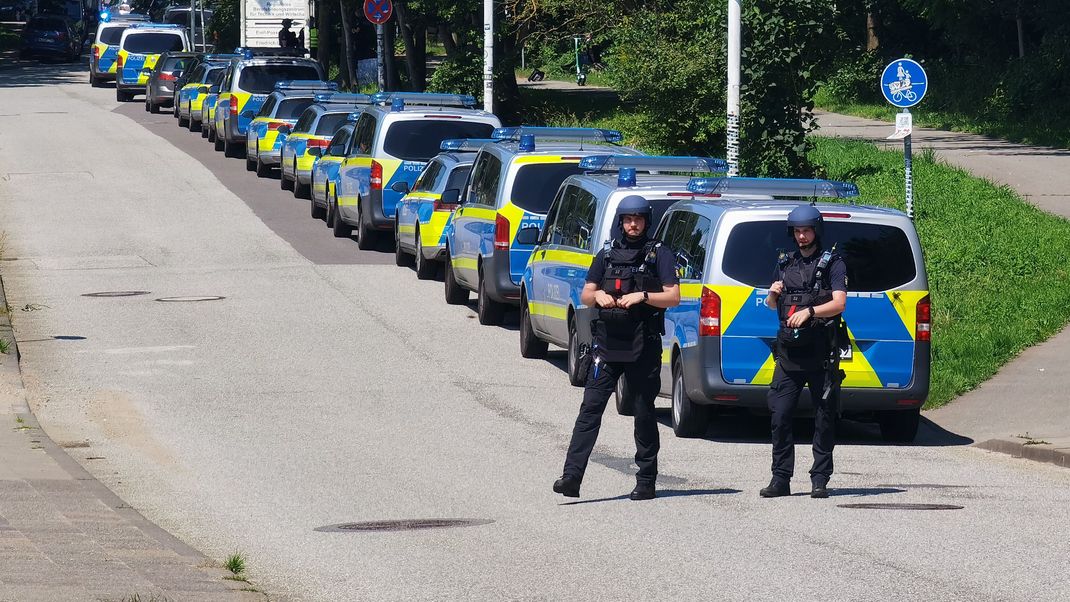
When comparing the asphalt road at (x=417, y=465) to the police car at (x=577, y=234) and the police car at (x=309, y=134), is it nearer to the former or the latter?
the police car at (x=577, y=234)

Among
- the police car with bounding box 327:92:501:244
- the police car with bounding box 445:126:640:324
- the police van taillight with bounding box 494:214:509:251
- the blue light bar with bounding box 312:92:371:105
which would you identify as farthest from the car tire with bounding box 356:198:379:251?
the blue light bar with bounding box 312:92:371:105

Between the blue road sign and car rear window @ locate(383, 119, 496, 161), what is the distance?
45.7ft

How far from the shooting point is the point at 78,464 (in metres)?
11.7

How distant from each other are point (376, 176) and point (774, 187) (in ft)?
36.9

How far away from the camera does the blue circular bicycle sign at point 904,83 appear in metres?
19.0

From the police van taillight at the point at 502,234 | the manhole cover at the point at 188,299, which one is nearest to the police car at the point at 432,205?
the police van taillight at the point at 502,234

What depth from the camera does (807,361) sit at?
1084 centimetres

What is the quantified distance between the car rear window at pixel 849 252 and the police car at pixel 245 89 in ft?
84.5

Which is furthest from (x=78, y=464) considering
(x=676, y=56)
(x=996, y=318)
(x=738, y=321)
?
(x=676, y=56)

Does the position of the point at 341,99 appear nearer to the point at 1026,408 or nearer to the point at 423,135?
the point at 423,135

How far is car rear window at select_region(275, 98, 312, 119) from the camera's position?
34.9 metres

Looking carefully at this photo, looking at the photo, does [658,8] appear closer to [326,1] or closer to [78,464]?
[326,1]

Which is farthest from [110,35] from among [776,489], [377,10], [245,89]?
[776,489]

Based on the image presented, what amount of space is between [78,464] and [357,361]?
520cm
